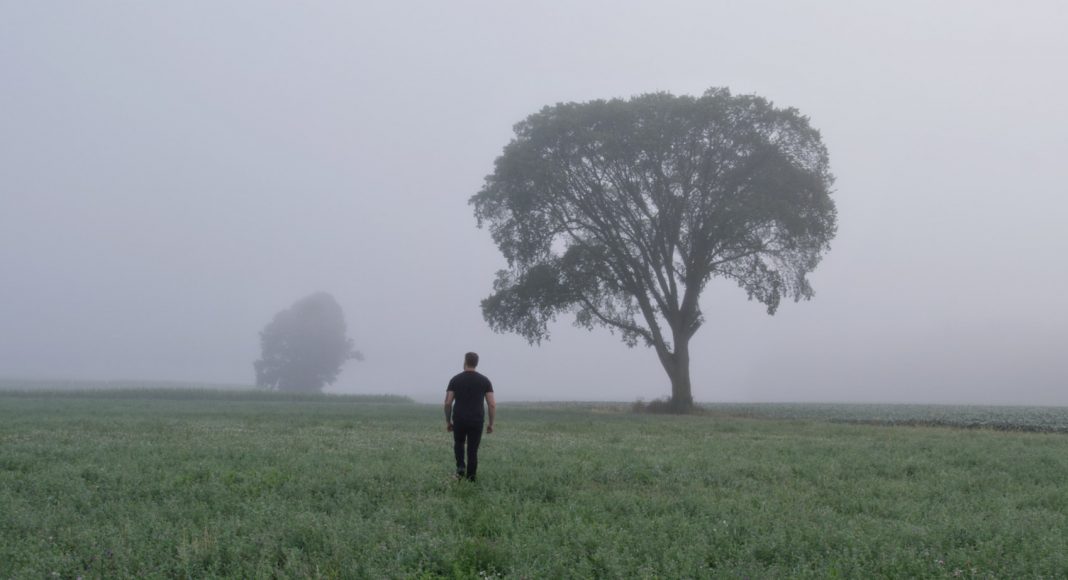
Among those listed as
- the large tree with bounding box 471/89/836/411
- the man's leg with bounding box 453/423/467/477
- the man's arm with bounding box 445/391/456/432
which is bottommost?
the man's leg with bounding box 453/423/467/477

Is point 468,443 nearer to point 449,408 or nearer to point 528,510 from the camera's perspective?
point 449,408

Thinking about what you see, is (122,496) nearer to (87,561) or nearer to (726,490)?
(87,561)

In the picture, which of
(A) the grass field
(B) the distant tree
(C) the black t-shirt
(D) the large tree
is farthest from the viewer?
(B) the distant tree

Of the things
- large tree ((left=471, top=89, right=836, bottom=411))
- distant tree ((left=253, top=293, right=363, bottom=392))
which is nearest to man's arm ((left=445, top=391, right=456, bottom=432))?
large tree ((left=471, top=89, right=836, bottom=411))

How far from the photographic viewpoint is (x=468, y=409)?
12297 mm

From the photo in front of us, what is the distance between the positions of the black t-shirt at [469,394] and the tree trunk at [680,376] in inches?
1136

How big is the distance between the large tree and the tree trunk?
2.2 inches

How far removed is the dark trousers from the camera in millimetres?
12328

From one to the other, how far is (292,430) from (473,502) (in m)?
13.3

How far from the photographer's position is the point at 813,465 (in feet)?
48.7

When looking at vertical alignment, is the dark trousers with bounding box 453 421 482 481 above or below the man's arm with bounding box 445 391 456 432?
below

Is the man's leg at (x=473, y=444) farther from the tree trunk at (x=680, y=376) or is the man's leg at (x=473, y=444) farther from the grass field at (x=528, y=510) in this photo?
the tree trunk at (x=680, y=376)

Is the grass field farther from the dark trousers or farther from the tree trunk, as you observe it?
the tree trunk

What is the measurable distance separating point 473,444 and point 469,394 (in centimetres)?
78
